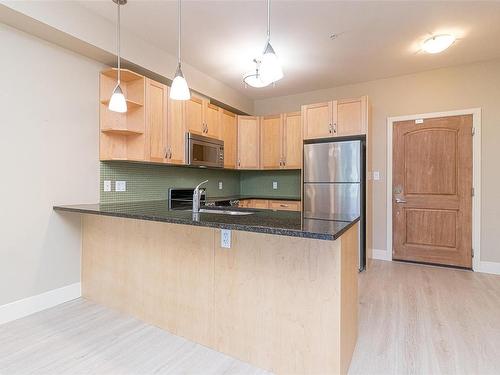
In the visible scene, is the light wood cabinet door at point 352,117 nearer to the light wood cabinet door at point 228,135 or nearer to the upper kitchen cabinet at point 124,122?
the light wood cabinet door at point 228,135

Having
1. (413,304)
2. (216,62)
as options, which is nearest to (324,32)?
(216,62)

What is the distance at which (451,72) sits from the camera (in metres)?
3.66

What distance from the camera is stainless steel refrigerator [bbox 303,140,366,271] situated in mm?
3484

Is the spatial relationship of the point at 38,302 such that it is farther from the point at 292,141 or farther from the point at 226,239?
the point at 292,141

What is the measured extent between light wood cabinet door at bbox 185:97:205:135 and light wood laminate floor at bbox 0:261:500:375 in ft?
7.35

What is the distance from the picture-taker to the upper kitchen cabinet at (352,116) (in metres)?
3.58

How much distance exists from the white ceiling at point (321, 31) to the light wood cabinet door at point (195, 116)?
474mm

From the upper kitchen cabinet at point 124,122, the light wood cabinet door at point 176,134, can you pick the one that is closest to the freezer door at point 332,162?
the light wood cabinet door at point 176,134

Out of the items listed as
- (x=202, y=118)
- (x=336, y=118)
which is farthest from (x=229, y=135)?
(x=336, y=118)

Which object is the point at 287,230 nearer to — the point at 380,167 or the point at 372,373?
the point at 372,373

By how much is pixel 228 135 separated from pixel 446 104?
3.05 m

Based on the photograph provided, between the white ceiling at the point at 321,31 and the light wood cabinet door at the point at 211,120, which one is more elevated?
the white ceiling at the point at 321,31

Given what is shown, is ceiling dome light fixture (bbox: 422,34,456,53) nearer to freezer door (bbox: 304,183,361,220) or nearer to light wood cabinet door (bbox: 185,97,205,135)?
freezer door (bbox: 304,183,361,220)

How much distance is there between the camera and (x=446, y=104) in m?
3.70
